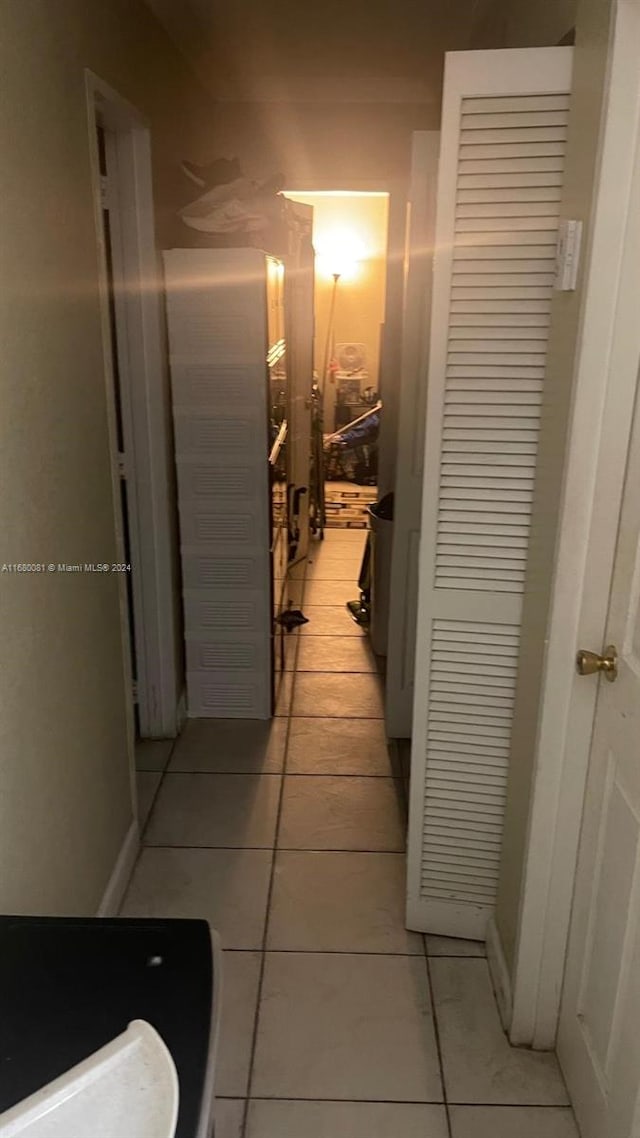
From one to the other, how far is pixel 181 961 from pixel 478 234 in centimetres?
136

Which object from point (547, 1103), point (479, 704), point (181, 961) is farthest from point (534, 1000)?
point (181, 961)

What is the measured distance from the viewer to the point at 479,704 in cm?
191

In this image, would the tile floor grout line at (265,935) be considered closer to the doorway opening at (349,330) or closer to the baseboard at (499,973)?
the baseboard at (499,973)

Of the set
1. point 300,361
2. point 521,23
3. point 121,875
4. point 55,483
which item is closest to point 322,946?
point 121,875

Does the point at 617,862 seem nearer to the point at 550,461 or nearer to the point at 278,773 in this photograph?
the point at 550,461

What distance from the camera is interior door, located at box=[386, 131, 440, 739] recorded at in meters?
2.49

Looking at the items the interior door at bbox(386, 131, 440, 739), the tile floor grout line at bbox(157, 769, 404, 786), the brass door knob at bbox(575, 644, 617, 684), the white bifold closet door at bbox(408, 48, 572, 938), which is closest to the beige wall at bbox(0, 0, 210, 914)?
the tile floor grout line at bbox(157, 769, 404, 786)

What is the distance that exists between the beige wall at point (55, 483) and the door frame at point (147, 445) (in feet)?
0.81

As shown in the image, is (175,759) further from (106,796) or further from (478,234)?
(478,234)

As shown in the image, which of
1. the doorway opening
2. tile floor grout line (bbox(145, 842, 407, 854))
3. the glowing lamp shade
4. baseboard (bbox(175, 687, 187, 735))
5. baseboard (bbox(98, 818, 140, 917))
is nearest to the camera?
baseboard (bbox(98, 818, 140, 917))

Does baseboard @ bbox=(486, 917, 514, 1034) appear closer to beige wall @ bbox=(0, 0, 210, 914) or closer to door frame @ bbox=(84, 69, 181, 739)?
beige wall @ bbox=(0, 0, 210, 914)

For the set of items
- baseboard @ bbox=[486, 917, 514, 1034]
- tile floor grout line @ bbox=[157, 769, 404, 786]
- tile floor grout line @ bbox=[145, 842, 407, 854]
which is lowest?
tile floor grout line @ bbox=[145, 842, 407, 854]

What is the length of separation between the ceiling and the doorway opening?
3057mm

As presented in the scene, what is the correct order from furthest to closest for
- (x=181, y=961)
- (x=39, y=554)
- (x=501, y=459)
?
(x=501, y=459) < (x=39, y=554) < (x=181, y=961)
